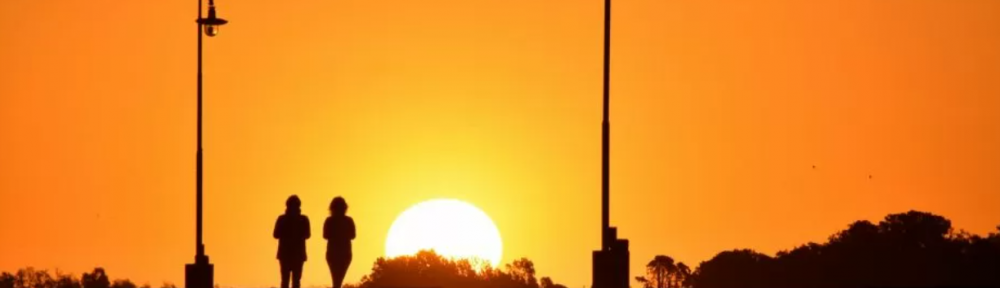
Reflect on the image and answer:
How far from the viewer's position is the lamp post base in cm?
6625

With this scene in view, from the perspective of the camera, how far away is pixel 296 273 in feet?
197

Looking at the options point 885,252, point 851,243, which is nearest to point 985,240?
point 885,252

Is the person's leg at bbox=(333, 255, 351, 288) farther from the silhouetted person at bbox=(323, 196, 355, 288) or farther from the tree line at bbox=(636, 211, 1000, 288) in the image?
the tree line at bbox=(636, 211, 1000, 288)

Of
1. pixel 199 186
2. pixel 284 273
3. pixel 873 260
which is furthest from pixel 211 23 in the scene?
pixel 873 260

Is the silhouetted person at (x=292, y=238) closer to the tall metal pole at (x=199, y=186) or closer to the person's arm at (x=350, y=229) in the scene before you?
the person's arm at (x=350, y=229)

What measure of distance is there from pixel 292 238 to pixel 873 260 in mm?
104335

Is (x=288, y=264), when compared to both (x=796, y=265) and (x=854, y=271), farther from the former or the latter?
(x=796, y=265)

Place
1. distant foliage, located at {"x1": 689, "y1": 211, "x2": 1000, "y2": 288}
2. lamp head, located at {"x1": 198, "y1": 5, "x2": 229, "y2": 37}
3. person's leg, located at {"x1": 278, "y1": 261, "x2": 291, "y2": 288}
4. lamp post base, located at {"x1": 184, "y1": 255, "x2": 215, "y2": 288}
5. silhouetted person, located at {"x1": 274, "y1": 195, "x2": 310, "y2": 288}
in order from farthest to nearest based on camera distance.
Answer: distant foliage, located at {"x1": 689, "y1": 211, "x2": 1000, "y2": 288}, lamp head, located at {"x1": 198, "y1": 5, "x2": 229, "y2": 37}, lamp post base, located at {"x1": 184, "y1": 255, "x2": 215, "y2": 288}, person's leg, located at {"x1": 278, "y1": 261, "x2": 291, "y2": 288}, silhouetted person, located at {"x1": 274, "y1": 195, "x2": 310, "y2": 288}

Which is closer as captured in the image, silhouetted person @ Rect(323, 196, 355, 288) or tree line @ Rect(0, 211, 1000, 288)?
silhouetted person @ Rect(323, 196, 355, 288)

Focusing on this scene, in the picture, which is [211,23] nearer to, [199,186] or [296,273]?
[199,186]

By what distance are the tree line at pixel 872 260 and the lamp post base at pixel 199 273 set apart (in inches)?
2383

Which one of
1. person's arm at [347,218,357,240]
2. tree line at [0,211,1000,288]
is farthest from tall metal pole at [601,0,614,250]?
tree line at [0,211,1000,288]

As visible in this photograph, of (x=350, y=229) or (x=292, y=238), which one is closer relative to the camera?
(x=350, y=229)

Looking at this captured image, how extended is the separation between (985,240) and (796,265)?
31.8 meters
